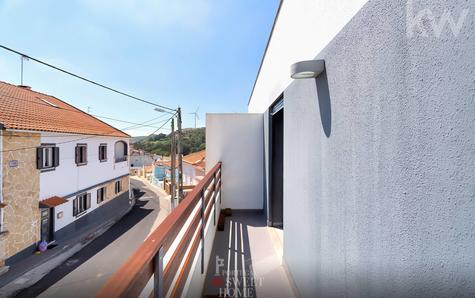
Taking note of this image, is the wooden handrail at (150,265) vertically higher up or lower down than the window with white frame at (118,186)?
higher up

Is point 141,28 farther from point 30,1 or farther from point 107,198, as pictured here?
point 107,198

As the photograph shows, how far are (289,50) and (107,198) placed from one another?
13.6 metres

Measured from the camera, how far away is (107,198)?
1245 cm

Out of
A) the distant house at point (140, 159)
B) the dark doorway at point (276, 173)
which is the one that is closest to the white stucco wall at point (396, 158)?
the dark doorway at point (276, 173)

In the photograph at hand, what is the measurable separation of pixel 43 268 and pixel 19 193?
2.56 m

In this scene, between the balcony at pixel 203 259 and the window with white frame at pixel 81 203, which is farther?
the window with white frame at pixel 81 203

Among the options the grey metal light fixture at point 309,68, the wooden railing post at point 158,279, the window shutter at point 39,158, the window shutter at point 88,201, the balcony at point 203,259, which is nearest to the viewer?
the balcony at point 203,259

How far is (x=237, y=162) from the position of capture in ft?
14.6

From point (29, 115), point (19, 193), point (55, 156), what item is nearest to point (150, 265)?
point (19, 193)

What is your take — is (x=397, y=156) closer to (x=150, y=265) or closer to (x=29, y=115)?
(x=150, y=265)

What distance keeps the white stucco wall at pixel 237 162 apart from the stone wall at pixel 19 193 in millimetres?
6897

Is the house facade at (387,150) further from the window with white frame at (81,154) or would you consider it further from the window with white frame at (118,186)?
the window with white frame at (118,186)

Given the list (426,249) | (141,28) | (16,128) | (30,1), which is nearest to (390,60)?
(426,249)

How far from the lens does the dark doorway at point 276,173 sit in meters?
3.71
